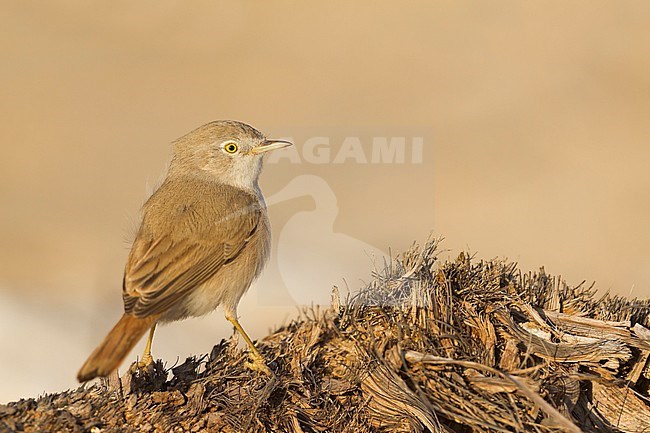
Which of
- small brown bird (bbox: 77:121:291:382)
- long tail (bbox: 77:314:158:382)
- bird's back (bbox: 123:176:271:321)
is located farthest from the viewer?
bird's back (bbox: 123:176:271:321)

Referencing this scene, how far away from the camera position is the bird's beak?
4.49 metres

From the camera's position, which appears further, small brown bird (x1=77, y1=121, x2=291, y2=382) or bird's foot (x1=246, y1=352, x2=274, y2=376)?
small brown bird (x1=77, y1=121, x2=291, y2=382)

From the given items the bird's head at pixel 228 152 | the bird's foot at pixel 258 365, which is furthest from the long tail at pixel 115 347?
the bird's head at pixel 228 152

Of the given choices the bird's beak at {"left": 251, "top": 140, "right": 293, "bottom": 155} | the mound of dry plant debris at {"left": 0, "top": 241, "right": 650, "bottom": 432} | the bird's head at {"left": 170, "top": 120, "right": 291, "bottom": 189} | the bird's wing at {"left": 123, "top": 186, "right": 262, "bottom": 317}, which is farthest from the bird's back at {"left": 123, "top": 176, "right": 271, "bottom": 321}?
the mound of dry plant debris at {"left": 0, "top": 241, "right": 650, "bottom": 432}

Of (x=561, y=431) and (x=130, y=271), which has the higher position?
(x=130, y=271)

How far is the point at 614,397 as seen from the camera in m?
3.06

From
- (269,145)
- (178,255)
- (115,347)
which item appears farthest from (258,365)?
(269,145)

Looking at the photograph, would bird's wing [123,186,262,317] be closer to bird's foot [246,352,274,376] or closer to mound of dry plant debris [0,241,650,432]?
mound of dry plant debris [0,241,650,432]

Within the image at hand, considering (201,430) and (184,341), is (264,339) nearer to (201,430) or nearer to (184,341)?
(201,430)

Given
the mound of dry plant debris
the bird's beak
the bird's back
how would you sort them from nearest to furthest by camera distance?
the mound of dry plant debris < the bird's back < the bird's beak

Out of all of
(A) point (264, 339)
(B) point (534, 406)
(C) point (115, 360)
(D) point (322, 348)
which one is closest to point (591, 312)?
(B) point (534, 406)

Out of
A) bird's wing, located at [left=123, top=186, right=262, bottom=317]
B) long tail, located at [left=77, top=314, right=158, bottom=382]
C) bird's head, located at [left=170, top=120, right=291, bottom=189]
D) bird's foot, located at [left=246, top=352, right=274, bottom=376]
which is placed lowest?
bird's foot, located at [left=246, top=352, right=274, bottom=376]

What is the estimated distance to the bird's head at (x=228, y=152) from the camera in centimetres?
457

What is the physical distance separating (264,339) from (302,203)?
987 millimetres
